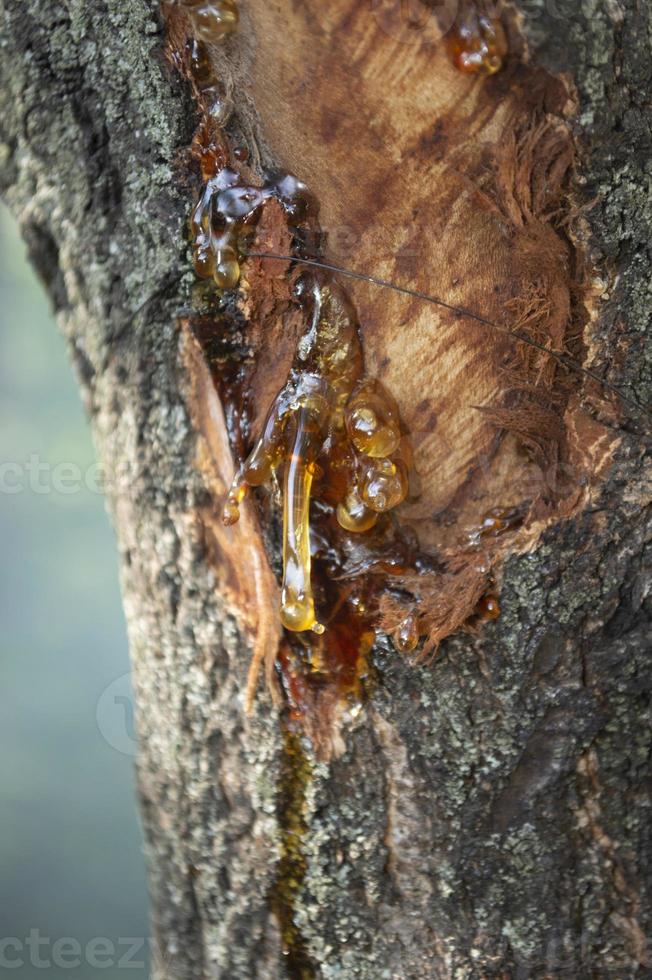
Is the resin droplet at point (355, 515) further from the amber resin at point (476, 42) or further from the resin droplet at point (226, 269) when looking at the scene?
the amber resin at point (476, 42)

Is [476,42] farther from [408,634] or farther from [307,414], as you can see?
[408,634]

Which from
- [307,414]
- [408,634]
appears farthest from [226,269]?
[408,634]

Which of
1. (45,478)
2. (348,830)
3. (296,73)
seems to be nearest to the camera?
(296,73)

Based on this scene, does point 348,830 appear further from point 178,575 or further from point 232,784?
point 178,575

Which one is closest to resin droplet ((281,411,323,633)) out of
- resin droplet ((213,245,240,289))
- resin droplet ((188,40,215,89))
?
resin droplet ((213,245,240,289))

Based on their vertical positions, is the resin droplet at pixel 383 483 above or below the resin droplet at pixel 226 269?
below

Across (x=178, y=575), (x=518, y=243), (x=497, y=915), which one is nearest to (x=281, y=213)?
(x=518, y=243)

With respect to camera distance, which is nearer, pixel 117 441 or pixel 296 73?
pixel 296 73

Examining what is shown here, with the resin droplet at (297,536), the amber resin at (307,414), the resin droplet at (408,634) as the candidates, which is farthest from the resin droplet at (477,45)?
the resin droplet at (408,634)
